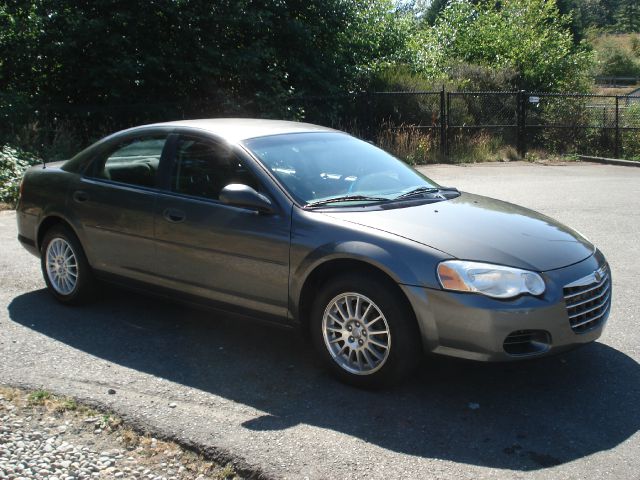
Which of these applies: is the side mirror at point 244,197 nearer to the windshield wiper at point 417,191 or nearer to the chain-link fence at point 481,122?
the windshield wiper at point 417,191

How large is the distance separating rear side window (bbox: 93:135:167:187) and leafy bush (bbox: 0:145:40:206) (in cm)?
688

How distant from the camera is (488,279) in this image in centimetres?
428

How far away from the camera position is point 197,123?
580 cm

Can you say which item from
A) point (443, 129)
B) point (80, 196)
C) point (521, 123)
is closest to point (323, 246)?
point (80, 196)

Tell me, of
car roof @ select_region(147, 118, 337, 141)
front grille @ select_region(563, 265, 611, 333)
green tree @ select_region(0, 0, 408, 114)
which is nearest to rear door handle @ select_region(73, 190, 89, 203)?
car roof @ select_region(147, 118, 337, 141)

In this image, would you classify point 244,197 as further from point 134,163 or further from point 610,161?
point 610,161

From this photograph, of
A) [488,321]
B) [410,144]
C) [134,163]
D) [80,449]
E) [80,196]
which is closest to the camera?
[80,449]

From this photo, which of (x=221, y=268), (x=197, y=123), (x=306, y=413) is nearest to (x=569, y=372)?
(x=306, y=413)

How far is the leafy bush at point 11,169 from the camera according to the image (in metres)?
12.5

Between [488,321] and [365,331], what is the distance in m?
0.74

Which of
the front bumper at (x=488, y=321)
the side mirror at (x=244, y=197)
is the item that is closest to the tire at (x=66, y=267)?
the side mirror at (x=244, y=197)

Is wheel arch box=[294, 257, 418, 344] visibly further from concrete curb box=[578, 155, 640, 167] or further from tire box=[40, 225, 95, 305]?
concrete curb box=[578, 155, 640, 167]

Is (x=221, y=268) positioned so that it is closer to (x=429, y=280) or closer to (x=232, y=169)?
(x=232, y=169)

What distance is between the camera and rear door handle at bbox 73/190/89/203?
6110 millimetres
